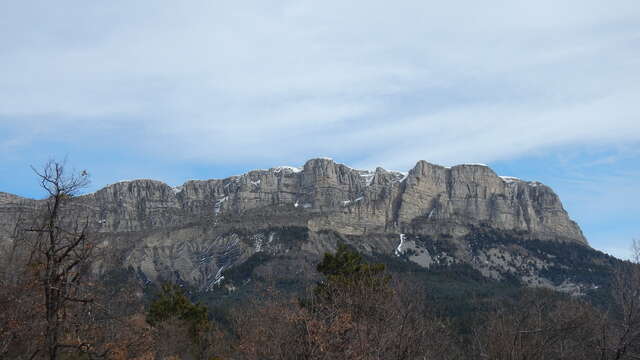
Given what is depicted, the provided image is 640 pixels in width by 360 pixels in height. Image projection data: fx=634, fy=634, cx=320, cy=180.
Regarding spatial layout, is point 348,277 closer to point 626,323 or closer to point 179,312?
Result: point 179,312

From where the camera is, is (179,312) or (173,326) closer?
(173,326)

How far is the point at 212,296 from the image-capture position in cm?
14350

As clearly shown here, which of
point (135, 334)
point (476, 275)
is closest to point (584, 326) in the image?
point (135, 334)

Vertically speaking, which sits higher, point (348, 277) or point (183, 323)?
point (348, 277)

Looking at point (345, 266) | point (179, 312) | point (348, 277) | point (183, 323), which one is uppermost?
point (345, 266)

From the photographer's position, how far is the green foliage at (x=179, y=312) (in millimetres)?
50844

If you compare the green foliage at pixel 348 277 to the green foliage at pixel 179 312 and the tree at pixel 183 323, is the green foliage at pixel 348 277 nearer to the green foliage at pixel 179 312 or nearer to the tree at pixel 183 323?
the tree at pixel 183 323

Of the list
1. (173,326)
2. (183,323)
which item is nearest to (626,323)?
(173,326)

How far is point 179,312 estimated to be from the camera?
2046 inches

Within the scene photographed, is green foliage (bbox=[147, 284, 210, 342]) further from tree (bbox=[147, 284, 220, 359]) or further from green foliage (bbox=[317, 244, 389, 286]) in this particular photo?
green foliage (bbox=[317, 244, 389, 286])

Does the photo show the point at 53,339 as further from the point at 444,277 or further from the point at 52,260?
the point at 444,277

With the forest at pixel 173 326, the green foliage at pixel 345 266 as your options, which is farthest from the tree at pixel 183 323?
the green foliage at pixel 345 266

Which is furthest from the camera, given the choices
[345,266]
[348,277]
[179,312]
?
[179,312]

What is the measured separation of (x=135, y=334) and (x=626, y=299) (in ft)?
67.2
